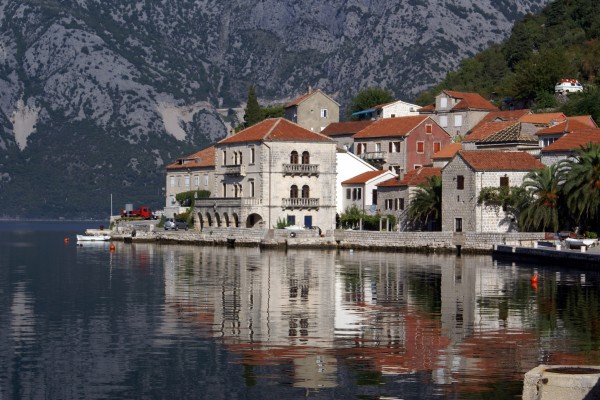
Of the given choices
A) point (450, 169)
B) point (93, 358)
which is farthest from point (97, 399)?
point (450, 169)

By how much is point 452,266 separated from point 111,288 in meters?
25.0

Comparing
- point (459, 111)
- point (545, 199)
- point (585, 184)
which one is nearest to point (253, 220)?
point (545, 199)

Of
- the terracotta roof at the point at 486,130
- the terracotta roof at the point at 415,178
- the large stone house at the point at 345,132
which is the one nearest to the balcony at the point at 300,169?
the terracotta roof at the point at 415,178

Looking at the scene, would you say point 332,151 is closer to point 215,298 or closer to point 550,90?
point 550,90

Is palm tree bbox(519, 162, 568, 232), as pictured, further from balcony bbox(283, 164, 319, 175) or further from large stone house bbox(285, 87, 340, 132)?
large stone house bbox(285, 87, 340, 132)

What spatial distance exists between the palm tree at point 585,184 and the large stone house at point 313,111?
56248 millimetres

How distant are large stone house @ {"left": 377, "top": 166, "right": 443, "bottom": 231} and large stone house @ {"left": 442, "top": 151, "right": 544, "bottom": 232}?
6065 mm

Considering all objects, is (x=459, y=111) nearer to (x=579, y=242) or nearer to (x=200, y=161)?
(x=200, y=161)

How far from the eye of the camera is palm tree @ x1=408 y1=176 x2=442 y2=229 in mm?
103750

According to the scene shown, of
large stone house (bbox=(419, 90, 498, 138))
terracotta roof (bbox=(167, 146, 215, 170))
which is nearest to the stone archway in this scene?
terracotta roof (bbox=(167, 146, 215, 170))

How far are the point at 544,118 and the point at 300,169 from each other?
2300cm

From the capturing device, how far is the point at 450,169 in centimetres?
10088

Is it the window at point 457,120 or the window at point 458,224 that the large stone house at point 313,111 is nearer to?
the window at point 457,120

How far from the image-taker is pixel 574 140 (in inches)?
4008
